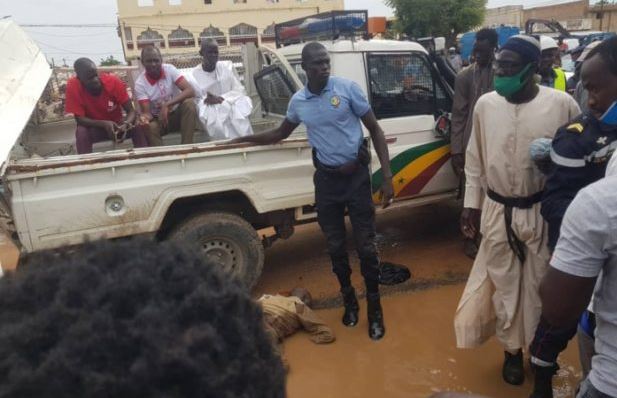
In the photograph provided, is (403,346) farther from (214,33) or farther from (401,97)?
(214,33)

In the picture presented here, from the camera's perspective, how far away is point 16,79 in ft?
12.0

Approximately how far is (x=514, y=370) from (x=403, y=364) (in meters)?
0.63

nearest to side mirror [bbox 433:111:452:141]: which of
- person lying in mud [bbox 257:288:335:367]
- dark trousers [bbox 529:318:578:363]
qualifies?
person lying in mud [bbox 257:288:335:367]

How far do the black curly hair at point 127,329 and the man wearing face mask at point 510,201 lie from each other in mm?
2138

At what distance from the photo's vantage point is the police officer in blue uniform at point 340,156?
311 centimetres

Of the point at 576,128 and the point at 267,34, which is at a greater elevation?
the point at 267,34

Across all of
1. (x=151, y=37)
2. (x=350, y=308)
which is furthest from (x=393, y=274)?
(x=151, y=37)

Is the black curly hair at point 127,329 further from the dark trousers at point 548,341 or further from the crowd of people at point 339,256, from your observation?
the dark trousers at point 548,341

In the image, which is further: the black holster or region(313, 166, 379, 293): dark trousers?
region(313, 166, 379, 293): dark trousers

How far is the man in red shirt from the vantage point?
400 cm

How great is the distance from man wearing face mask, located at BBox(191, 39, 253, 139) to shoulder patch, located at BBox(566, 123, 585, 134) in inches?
105

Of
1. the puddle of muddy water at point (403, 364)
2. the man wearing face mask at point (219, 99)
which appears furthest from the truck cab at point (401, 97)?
the puddle of muddy water at point (403, 364)

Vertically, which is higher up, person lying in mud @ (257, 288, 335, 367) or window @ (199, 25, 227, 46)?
window @ (199, 25, 227, 46)

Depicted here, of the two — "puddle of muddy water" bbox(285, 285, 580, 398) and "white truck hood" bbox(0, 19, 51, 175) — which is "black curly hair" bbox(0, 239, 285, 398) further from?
"white truck hood" bbox(0, 19, 51, 175)
